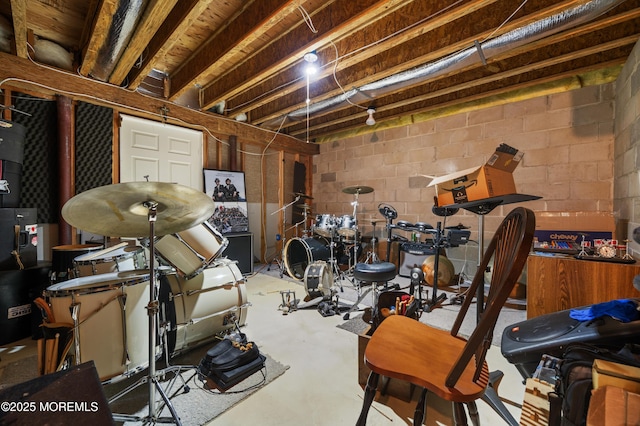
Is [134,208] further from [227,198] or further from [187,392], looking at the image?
[227,198]

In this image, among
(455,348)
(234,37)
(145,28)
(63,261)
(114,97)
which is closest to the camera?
(455,348)

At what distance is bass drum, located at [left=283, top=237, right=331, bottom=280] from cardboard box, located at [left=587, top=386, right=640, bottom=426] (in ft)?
10.2

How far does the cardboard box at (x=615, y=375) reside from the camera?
0.82 meters

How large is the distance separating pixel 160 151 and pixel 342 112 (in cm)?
297

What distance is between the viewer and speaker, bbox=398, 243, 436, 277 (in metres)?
3.89

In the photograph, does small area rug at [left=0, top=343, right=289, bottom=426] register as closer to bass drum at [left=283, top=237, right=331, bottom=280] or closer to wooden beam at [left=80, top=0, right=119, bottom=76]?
bass drum at [left=283, top=237, right=331, bottom=280]

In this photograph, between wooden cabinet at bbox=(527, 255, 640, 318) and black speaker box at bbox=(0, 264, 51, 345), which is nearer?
wooden cabinet at bbox=(527, 255, 640, 318)

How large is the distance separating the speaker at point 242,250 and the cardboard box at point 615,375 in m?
4.04

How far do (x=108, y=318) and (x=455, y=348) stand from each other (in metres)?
1.77

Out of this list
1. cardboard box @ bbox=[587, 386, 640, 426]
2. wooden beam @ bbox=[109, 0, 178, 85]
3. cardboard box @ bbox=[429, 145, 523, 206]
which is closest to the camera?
cardboard box @ bbox=[587, 386, 640, 426]

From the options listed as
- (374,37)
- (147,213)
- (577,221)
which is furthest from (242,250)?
(577,221)

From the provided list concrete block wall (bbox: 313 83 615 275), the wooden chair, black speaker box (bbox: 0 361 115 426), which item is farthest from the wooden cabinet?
black speaker box (bbox: 0 361 115 426)

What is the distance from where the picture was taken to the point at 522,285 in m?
3.32

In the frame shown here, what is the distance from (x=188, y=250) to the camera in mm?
1907
